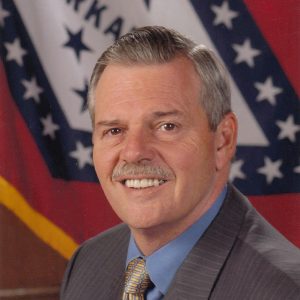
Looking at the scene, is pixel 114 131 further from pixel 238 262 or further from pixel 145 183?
pixel 238 262

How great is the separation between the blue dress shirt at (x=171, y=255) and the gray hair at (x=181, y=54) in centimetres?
25

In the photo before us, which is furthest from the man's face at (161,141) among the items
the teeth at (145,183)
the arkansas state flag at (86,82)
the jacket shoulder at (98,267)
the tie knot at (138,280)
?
the arkansas state flag at (86,82)

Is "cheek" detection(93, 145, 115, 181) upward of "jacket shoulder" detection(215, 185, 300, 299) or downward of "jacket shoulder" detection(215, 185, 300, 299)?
upward

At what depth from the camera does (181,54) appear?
1.76 m

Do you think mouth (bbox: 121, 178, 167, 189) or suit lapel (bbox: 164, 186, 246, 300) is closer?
suit lapel (bbox: 164, 186, 246, 300)

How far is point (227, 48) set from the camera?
9.30 ft

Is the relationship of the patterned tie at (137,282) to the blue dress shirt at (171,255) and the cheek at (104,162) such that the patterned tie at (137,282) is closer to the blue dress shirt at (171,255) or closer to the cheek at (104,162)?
the blue dress shirt at (171,255)

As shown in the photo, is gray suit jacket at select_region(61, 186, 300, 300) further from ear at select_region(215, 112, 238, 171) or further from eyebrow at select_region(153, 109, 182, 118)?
eyebrow at select_region(153, 109, 182, 118)

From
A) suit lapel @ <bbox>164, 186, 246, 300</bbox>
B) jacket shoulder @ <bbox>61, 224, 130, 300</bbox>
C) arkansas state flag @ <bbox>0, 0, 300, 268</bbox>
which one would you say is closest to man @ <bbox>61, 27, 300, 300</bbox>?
suit lapel @ <bbox>164, 186, 246, 300</bbox>

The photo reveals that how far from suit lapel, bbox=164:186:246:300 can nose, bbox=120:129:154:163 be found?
233 mm

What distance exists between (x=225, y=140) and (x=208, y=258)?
330 mm

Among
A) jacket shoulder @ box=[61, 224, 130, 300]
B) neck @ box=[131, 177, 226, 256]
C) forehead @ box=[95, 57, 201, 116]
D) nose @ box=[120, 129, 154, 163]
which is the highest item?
forehead @ box=[95, 57, 201, 116]

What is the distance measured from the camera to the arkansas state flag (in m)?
2.80

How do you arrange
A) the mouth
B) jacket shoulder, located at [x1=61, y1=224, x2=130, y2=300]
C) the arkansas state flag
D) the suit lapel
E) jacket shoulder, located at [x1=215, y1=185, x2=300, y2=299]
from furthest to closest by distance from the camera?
the arkansas state flag → jacket shoulder, located at [x1=61, y1=224, x2=130, y2=300] → the mouth → the suit lapel → jacket shoulder, located at [x1=215, y1=185, x2=300, y2=299]
